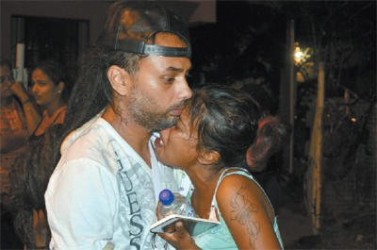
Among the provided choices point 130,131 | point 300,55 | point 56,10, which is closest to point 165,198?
point 130,131

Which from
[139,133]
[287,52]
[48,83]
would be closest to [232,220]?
[139,133]

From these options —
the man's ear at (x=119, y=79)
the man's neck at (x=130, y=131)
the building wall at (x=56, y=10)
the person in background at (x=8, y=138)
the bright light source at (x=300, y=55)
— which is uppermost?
the building wall at (x=56, y=10)

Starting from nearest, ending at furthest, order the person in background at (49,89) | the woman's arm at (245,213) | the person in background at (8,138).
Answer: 1. the woman's arm at (245,213)
2. the person in background at (8,138)
3. the person in background at (49,89)

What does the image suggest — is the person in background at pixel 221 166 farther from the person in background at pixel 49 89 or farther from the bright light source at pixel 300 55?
the bright light source at pixel 300 55

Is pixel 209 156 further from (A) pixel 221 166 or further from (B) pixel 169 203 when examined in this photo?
(B) pixel 169 203

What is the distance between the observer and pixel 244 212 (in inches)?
87.2

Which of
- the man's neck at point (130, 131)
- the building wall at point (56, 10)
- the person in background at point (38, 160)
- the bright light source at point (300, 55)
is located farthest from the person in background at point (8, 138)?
the bright light source at point (300, 55)

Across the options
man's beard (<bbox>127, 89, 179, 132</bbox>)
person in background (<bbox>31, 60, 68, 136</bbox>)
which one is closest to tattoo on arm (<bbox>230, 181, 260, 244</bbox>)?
man's beard (<bbox>127, 89, 179, 132</bbox>)

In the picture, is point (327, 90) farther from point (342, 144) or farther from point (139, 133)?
point (139, 133)

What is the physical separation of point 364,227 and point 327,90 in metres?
2.54

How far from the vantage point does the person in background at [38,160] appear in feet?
11.3

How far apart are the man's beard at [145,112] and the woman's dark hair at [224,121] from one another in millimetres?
302

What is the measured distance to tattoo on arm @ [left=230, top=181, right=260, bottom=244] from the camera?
7.18 feet

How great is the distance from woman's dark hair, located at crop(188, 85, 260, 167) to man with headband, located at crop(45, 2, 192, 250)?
0.80 feet
